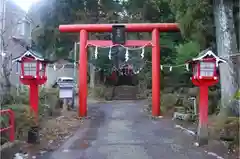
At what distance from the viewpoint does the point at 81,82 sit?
16.6 m

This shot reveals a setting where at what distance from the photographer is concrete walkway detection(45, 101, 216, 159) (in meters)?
8.15

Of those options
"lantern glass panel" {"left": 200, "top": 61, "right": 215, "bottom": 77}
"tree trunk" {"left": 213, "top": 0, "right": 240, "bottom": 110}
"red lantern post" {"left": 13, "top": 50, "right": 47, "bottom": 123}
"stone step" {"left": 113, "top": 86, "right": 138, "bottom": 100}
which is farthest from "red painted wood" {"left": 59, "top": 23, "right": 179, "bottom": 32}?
"stone step" {"left": 113, "top": 86, "right": 138, "bottom": 100}

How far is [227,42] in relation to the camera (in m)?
12.4

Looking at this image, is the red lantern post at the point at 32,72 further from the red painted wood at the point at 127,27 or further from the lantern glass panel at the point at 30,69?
the red painted wood at the point at 127,27

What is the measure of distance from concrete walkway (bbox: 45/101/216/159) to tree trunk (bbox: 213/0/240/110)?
2484 mm

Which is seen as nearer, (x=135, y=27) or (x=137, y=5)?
(x=135, y=27)

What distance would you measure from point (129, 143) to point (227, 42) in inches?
221

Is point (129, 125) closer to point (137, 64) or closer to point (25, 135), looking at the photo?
point (25, 135)

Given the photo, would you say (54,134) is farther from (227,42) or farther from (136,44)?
(136,44)

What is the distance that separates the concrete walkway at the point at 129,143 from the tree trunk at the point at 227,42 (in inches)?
97.8

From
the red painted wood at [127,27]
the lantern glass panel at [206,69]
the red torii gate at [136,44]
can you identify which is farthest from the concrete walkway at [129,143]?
the red painted wood at [127,27]

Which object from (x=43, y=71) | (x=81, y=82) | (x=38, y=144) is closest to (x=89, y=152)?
(x=38, y=144)

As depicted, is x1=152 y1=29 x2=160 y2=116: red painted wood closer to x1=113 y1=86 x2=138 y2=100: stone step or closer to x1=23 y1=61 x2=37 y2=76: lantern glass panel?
x1=23 y1=61 x2=37 y2=76: lantern glass panel

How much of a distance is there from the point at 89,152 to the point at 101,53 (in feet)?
66.6
